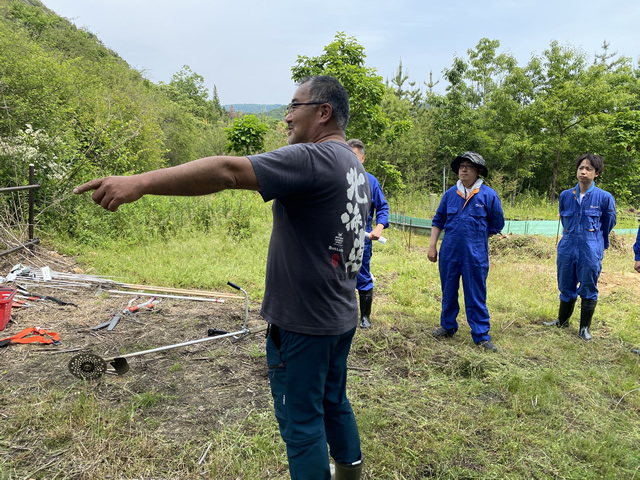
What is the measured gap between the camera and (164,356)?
11.3 feet

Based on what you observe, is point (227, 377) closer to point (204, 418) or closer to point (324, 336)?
point (204, 418)

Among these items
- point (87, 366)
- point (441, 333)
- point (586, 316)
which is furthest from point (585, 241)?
point (87, 366)

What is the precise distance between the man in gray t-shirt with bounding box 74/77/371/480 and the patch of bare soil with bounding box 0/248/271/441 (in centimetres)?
123

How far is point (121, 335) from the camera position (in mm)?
3840

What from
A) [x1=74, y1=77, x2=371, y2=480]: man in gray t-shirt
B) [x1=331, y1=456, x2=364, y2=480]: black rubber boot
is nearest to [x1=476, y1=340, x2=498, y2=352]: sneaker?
[x1=331, y1=456, x2=364, y2=480]: black rubber boot

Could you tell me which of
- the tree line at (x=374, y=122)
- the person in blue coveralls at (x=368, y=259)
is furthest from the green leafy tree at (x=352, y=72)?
the person in blue coveralls at (x=368, y=259)

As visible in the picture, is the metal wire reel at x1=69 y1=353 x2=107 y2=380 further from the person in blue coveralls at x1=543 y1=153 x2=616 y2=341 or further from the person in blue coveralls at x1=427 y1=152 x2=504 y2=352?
the person in blue coveralls at x1=543 y1=153 x2=616 y2=341

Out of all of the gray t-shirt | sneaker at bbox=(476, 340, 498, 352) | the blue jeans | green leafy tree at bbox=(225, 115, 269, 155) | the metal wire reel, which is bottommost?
sneaker at bbox=(476, 340, 498, 352)

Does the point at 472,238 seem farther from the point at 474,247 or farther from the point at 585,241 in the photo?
the point at 585,241

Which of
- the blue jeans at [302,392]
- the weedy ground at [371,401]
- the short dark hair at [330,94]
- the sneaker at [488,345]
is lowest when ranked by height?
the weedy ground at [371,401]

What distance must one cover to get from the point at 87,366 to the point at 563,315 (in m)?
4.61

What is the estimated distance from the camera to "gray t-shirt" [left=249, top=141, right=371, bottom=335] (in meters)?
1.39

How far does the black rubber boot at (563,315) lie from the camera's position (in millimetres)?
4417

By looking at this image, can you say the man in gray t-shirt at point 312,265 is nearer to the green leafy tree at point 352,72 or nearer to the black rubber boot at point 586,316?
the black rubber boot at point 586,316
